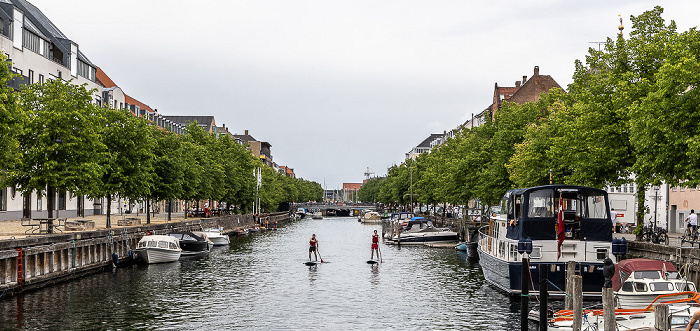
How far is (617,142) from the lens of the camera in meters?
43.4

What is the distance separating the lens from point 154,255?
56375 mm

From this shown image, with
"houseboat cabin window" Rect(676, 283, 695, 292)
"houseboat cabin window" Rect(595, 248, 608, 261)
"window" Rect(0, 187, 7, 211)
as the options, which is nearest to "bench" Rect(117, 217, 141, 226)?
"window" Rect(0, 187, 7, 211)

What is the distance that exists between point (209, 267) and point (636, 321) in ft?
121

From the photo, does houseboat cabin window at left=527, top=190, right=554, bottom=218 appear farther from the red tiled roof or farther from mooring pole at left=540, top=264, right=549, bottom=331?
the red tiled roof

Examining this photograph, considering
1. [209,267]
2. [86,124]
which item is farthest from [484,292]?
[86,124]

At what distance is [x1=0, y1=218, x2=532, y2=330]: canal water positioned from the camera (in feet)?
103

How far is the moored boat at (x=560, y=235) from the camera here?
3584 cm

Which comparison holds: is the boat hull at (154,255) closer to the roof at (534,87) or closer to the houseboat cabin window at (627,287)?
the houseboat cabin window at (627,287)

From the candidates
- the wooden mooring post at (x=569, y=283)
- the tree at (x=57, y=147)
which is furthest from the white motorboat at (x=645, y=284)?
the tree at (x=57, y=147)

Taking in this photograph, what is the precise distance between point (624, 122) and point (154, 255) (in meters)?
34.8

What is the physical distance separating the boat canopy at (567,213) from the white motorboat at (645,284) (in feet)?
18.7

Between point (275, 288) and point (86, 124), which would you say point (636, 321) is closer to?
point (275, 288)

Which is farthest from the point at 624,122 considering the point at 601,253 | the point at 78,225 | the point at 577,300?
the point at 78,225

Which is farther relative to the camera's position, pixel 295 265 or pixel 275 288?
pixel 295 265
